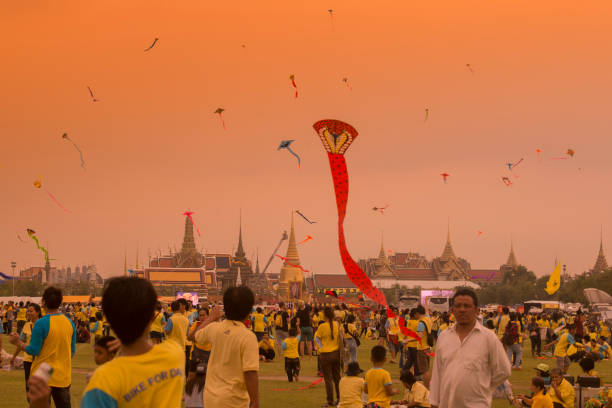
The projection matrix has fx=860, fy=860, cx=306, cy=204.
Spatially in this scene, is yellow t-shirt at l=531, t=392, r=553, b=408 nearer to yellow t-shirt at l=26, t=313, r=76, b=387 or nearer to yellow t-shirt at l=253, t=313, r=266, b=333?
yellow t-shirt at l=26, t=313, r=76, b=387

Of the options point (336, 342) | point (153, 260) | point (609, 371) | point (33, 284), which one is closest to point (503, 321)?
point (609, 371)

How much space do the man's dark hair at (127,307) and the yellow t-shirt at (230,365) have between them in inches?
97.6

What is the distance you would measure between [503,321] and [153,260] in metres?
163

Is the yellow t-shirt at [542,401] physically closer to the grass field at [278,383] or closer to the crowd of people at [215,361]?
the crowd of people at [215,361]

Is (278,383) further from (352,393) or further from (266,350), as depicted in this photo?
(352,393)

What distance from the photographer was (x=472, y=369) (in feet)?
18.5

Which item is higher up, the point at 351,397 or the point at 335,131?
the point at 335,131

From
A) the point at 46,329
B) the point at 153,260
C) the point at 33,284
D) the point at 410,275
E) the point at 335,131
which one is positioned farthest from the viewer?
the point at 410,275

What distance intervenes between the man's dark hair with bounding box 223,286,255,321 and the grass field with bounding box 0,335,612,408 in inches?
300

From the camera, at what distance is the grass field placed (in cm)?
1361

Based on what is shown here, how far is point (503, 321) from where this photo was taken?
21.5m

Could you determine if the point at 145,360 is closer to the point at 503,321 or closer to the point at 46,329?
the point at 46,329

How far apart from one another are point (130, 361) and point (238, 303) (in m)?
2.61

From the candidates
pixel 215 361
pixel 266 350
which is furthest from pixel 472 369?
pixel 266 350
